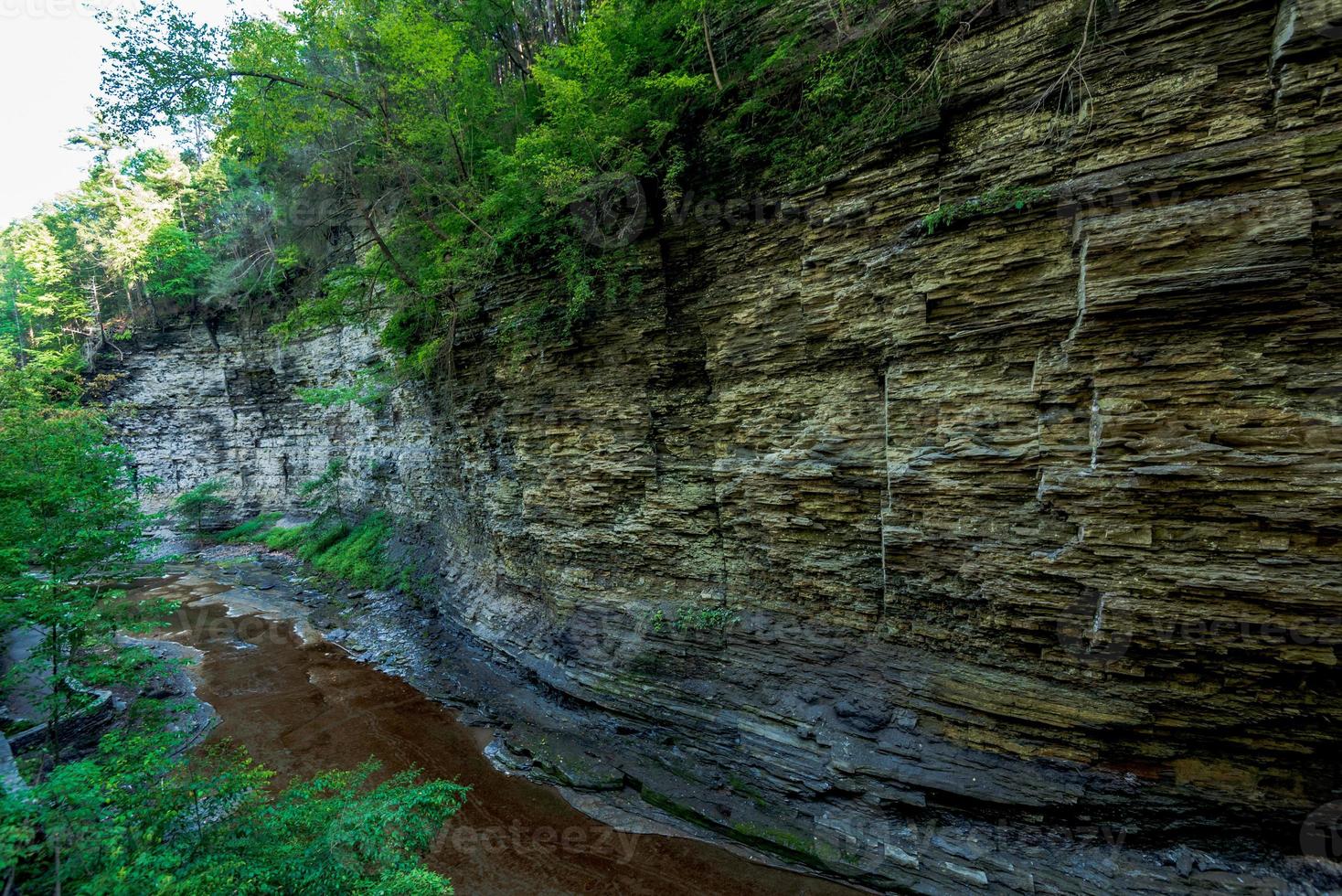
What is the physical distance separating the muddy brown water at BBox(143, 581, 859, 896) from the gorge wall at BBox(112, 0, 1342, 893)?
3.28 feet

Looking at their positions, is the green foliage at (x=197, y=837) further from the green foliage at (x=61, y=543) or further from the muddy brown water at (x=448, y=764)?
the green foliage at (x=61, y=543)

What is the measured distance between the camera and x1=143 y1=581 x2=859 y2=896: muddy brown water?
24.3ft

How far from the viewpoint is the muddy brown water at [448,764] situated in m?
7.39

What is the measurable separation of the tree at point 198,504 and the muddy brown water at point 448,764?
44.6 ft

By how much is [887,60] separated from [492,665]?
14.1 m

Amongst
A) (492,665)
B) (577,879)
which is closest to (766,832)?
(577,879)

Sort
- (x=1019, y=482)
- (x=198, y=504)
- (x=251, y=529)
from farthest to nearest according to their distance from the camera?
(x=198, y=504) → (x=251, y=529) → (x=1019, y=482)

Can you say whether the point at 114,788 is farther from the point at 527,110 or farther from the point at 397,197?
the point at 397,197

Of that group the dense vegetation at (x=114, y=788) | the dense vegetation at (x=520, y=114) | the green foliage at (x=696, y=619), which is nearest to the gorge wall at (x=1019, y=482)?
the green foliage at (x=696, y=619)

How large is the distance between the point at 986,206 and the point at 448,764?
12.5 meters

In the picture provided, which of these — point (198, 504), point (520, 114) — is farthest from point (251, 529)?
point (520, 114)

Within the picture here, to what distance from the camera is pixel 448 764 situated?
9.91 m

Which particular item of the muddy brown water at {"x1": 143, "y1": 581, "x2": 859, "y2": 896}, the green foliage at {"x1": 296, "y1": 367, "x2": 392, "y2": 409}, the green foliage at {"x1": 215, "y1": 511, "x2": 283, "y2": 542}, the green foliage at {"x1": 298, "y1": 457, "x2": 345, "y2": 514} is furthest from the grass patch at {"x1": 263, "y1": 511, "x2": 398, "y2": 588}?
the green foliage at {"x1": 296, "y1": 367, "x2": 392, "y2": 409}

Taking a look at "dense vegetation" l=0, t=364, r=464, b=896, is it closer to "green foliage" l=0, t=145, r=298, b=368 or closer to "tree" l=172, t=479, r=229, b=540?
"tree" l=172, t=479, r=229, b=540
